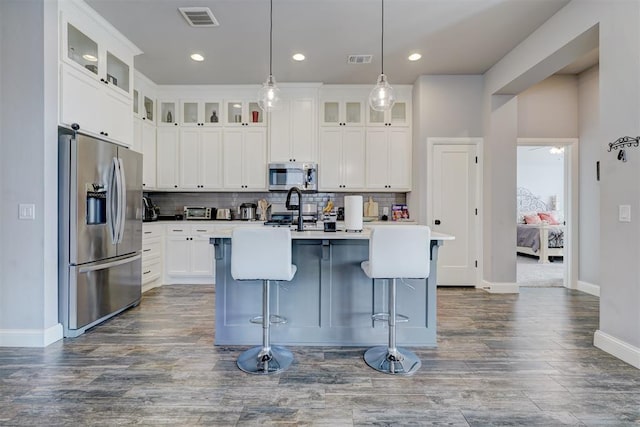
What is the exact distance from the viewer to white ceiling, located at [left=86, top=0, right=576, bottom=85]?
326 centimetres

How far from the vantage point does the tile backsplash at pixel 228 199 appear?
225 inches

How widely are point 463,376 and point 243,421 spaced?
58.2 inches

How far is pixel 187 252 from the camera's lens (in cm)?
511

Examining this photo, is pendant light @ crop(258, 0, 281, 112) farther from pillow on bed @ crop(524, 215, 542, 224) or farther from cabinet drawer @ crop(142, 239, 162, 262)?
pillow on bed @ crop(524, 215, 542, 224)

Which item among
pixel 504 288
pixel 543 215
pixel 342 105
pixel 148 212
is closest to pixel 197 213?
pixel 148 212

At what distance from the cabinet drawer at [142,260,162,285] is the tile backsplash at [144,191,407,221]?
111cm

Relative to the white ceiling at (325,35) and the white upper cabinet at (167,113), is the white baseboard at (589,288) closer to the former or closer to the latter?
the white ceiling at (325,35)

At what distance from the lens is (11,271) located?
2.88 meters

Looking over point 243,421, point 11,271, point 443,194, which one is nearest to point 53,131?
point 11,271

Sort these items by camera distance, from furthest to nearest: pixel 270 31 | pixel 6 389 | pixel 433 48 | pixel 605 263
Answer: pixel 433 48, pixel 270 31, pixel 605 263, pixel 6 389

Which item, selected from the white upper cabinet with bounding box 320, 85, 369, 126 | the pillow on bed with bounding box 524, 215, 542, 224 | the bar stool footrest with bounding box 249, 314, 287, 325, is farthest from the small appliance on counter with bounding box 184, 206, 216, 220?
the pillow on bed with bounding box 524, 215, 542, 224

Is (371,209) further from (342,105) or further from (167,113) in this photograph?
(167,113)

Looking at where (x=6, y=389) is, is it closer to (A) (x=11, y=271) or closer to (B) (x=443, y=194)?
(A) (x=11, y=271)

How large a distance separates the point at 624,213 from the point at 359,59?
3.17m
